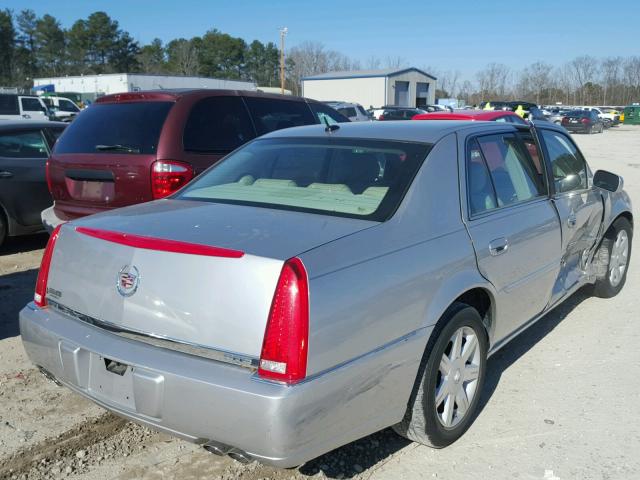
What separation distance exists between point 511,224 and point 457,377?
0.98m

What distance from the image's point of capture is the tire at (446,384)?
2.86 meters

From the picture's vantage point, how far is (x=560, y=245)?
416 centimetres

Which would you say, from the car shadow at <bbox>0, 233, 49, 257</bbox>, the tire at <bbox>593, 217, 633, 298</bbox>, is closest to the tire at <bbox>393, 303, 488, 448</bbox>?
the tire at <bbox>593, 217, 633, 298</bbox>

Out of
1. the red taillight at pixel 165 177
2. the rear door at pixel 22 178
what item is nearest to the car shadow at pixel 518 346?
the red taillight at pixel 165 177

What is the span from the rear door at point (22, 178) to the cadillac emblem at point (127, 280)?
201 inches

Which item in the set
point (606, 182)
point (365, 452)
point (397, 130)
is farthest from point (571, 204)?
→ point (365, 452)

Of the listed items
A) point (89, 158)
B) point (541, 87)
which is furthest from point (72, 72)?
point (89, 158)

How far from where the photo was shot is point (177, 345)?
2436mm

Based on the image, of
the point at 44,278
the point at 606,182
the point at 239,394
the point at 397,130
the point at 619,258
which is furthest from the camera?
the point at 619,258

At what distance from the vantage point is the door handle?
329cm

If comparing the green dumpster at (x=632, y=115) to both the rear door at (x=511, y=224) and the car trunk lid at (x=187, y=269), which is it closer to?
the rear door at (x=511, y=224)

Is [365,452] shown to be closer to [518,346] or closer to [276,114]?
[518,346]

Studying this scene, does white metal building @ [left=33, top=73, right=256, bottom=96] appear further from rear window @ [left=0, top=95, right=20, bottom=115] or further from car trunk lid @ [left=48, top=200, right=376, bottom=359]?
car trunk lid @ [left=48, top=200, right=376, bottom=359]

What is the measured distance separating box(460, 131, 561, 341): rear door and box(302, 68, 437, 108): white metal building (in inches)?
2210
